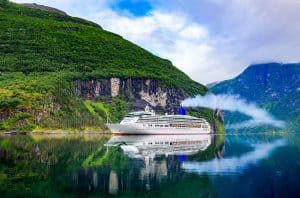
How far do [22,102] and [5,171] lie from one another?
122 metres

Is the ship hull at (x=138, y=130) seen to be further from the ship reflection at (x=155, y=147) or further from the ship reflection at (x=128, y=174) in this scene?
the ship reflection at (x=128, y=174)

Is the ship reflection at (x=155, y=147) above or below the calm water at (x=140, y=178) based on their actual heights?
above

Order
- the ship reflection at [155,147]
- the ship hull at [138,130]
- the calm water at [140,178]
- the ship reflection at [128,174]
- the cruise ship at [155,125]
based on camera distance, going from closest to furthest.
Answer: the calm water at [140,178]
the ship reflection at [128,174]
the ship reflection at [155,147]
the ship hull at [138,130]
the cruise ship at [155,125]

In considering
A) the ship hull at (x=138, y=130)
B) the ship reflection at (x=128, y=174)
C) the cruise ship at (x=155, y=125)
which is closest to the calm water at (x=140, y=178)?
the ship reflection at (x=128, y=174)

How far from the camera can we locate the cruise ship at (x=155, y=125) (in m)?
160

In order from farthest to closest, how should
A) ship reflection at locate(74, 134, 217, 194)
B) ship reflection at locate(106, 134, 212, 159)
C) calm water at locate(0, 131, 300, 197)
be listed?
ship reflection at locate(106, 134, 212, 159)
ship reflection at locate(74, 134, 217, 194)
calm water at locate(0, 131, 300, 197)

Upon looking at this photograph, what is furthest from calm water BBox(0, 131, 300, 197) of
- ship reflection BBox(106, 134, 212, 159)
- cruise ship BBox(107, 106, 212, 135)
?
cruise ship BBox(107, 106, 212, 135)

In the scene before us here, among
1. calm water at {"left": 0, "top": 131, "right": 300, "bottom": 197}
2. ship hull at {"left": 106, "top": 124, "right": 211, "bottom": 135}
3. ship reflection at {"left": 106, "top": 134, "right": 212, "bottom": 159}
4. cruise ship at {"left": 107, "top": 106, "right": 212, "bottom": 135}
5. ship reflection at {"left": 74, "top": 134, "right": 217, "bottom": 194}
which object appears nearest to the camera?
calm water at {"left": 0, "top": 131, "right": 300, "bottom": 197}

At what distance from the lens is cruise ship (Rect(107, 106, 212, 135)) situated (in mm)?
160250

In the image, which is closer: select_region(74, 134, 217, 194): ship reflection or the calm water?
the calm water

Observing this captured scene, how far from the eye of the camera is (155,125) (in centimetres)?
17038

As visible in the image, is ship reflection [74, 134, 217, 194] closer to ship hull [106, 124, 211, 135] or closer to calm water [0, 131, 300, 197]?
calm water [0, 131, 300, 197]

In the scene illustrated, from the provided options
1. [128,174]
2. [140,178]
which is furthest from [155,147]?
[140,178]

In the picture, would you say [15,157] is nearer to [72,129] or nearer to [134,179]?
[134,179]
